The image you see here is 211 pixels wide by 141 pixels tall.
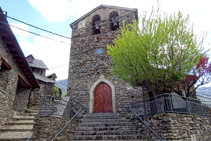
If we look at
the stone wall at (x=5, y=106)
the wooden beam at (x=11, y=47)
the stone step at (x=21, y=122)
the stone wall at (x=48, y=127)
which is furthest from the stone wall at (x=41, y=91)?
the stone wall at (x=48, y=127)

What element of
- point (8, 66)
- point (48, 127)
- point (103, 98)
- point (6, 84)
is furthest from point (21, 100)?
point (48, 127)

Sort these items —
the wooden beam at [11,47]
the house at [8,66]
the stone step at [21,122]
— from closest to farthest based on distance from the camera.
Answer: the house at [8,66] → the wooden beam at [11,47] → the stone step at [21,122]

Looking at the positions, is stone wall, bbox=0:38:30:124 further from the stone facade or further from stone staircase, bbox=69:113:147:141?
stone staircase, bbox=69:113:147:141

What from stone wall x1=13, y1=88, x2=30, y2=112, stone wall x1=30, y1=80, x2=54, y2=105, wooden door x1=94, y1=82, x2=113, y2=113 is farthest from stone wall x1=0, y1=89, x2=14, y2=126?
stone wall x1=30, y1=80, x2=54, y2=105

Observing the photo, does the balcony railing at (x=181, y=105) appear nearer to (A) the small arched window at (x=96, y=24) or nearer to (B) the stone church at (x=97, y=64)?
(B) the stone church at (x=97, y=64)

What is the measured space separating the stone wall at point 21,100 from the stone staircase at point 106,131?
17.6 ft

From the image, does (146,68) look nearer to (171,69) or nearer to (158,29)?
(171,69)

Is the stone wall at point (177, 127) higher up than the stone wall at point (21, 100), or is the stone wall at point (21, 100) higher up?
the stone wall at point (21, 100)

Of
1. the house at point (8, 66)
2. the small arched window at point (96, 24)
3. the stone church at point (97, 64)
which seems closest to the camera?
the house at point (8, 66)

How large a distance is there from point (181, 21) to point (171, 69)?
189cm

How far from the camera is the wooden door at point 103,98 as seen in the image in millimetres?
9305

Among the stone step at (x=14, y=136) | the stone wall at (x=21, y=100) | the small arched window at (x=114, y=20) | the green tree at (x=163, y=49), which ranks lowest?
the stone step at (x=14, y=136)

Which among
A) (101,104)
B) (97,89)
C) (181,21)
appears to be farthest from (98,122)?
(181,21)

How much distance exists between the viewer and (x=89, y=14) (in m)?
12.3
